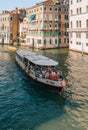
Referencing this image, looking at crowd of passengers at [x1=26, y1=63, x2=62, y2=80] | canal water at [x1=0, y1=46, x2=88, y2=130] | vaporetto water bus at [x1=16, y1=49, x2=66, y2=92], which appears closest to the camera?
canal water at [x1=0, y1=46, x2=88, y2=130]

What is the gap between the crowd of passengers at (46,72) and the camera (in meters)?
27.1

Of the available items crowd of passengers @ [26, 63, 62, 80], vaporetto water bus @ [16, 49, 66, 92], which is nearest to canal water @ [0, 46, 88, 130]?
vaporetto water bus @ [16, 49, 66, 92]

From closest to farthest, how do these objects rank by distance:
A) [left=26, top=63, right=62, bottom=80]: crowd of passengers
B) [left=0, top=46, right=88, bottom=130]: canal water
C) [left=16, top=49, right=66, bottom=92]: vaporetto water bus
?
[left=0, top=46, right=88, bottom=130]: canal water → [left=16, top=49, right=66, bottom=92]: vaporetto water bus → [left=26, top=63, right=62, bottom=80]: crowd of passengers

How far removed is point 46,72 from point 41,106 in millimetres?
6288

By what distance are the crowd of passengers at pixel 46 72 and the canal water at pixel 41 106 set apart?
140 cm

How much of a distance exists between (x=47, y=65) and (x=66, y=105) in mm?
7686

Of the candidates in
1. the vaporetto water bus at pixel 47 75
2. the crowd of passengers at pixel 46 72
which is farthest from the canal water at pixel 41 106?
the crowd of passengers at pixel 46 72

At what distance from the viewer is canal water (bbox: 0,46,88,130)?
61.9ft

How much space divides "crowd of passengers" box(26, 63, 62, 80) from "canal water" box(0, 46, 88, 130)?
1396mm

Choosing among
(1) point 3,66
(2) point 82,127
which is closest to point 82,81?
(2) point 82,127

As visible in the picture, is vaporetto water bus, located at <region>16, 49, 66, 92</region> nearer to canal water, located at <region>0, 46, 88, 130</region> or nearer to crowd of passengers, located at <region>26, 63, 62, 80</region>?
crowd of passengers, located at <region>26, 63, 62, 80</region>

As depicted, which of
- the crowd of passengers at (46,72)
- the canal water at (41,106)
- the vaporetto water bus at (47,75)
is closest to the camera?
the canal water at (41,106)

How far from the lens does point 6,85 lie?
1185 inches

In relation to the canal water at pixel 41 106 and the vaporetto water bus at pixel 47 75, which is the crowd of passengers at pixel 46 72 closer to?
the vaporetto water bus at pixel 47 75
